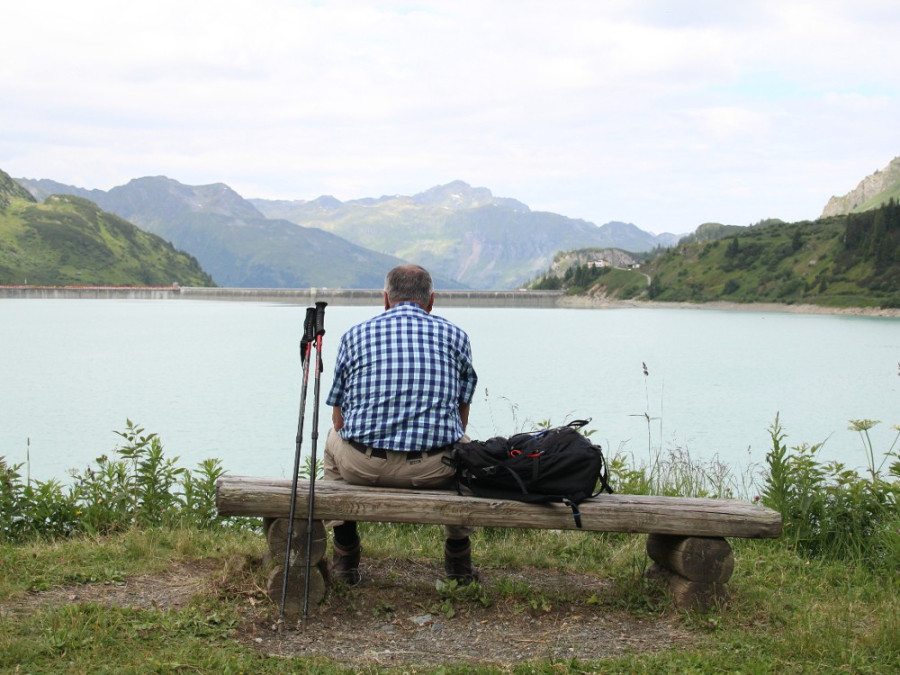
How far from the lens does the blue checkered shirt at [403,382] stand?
510 cm

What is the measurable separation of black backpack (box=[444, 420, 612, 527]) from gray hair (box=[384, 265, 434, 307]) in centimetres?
105

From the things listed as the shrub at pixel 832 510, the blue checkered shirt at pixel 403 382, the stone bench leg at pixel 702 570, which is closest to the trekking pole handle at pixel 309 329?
the blue checkered shirt at pixel 403 382

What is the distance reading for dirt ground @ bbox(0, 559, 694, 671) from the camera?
458 cm

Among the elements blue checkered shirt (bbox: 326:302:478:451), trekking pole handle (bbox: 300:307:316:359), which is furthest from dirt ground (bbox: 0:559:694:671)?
trekking pole handle (bbox: 300:307:316:359)

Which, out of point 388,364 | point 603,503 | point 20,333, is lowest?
point 20,333

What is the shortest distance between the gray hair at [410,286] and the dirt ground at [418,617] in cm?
194

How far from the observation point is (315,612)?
507 centimetres

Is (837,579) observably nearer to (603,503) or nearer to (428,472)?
(603,503)

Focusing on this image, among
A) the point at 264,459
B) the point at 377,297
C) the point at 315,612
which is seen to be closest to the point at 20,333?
the point at 264,459

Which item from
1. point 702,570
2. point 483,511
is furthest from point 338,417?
point 702,570

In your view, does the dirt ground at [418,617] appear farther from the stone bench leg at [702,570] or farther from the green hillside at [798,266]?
the green hillside at [798,266]

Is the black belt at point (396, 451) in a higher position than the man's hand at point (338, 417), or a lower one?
lower

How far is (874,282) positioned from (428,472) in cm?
13443

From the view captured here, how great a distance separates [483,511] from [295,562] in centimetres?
120
